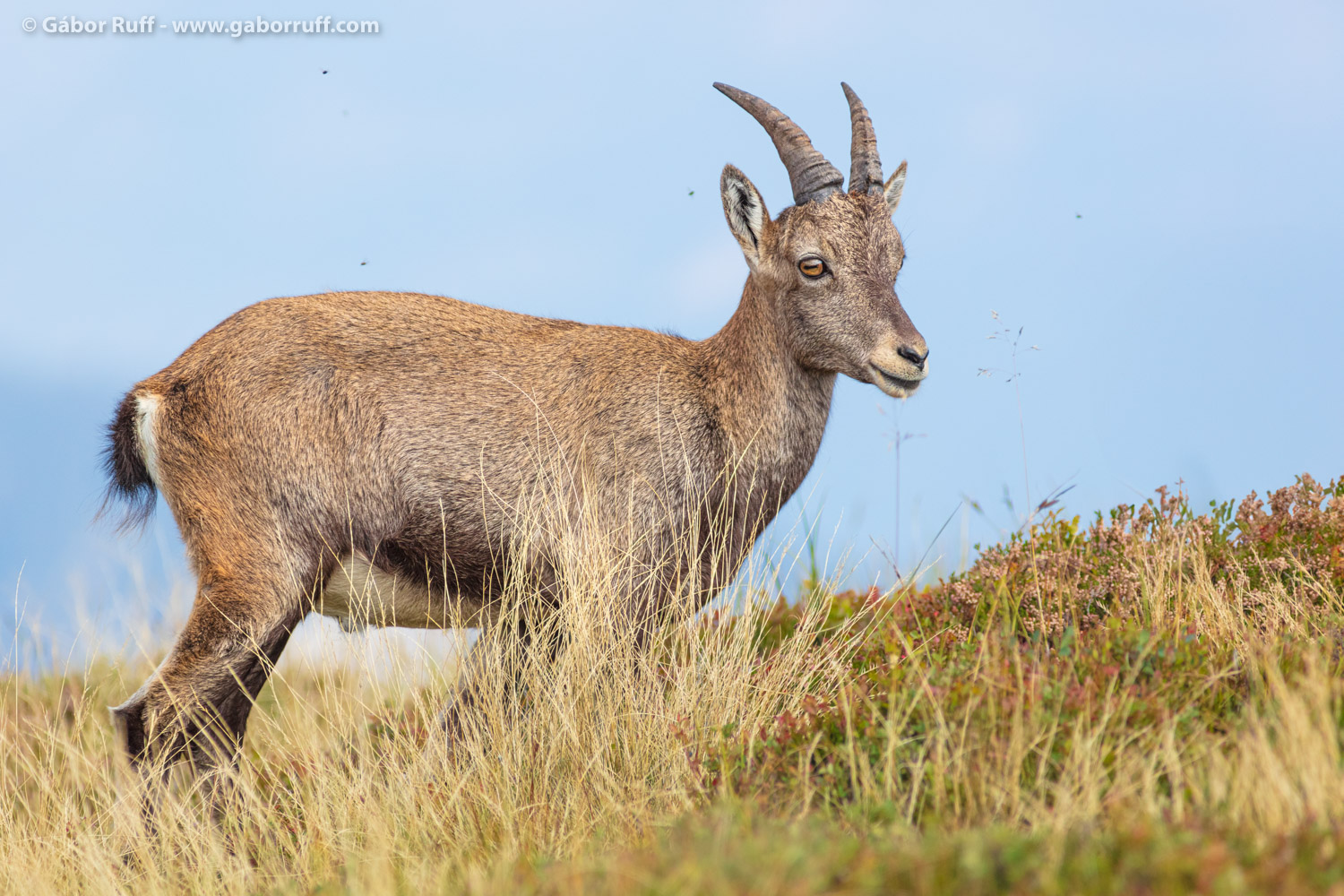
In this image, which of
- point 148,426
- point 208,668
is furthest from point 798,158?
point 208,668

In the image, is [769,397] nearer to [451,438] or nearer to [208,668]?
[451,438]

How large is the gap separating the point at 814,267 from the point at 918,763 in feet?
10.7

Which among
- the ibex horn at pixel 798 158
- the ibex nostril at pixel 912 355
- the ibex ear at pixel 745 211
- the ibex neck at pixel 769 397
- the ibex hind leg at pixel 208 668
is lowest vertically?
the ibex hind leg at pixel 208 668

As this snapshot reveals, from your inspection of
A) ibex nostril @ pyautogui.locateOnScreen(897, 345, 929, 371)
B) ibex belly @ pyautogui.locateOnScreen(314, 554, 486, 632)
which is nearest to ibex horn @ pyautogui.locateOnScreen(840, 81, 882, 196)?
ibex nostril @ pyautogui.locateOnScreen(897, 345, 929, 371)

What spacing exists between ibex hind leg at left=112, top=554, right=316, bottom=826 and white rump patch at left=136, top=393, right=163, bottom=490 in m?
0.68

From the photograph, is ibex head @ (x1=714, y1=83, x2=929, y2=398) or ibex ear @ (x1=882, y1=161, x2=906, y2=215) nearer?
ibex head @ (x1=714, y1=83, x2=929, y2=398)

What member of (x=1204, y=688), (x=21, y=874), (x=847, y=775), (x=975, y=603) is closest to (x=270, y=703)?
(x=21, y=874)

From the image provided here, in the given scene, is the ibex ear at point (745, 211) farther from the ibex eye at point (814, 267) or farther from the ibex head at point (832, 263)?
the ibex eye at point (814, 267)

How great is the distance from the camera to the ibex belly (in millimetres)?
6082

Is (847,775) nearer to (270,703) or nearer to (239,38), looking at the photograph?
(239,38)

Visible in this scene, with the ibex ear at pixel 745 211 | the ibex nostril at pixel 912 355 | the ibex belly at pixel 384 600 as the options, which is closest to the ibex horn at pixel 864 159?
the ibex ear at pixel 745 211

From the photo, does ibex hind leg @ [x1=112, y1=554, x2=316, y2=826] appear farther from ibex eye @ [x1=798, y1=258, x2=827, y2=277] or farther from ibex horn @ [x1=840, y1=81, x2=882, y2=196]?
ibex horn @ [x1=840, y1=81, x2=882, y2=196]

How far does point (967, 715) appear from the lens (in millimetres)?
3646

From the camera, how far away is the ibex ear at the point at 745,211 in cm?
639
